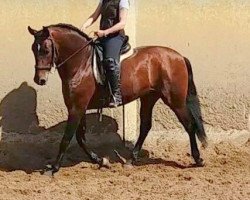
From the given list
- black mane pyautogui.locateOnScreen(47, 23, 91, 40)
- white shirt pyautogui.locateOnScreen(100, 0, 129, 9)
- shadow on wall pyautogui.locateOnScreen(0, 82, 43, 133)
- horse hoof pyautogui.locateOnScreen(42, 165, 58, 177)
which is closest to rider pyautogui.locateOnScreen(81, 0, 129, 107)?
white shirt pyautogui.locateOnScreen(100, 0, 129, 9)

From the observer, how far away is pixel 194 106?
8.93 meters

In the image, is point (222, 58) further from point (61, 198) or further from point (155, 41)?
point (61, 198)

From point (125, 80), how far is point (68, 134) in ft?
3.08

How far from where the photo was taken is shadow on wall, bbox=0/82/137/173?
8859 millimetres

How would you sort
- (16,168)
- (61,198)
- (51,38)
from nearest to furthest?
(61,198)
(51,38)
(16,168)

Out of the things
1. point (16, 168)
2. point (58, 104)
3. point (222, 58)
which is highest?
point (222, 58)

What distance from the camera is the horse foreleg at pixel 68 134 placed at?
26.6 ft

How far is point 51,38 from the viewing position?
7883 millimetres

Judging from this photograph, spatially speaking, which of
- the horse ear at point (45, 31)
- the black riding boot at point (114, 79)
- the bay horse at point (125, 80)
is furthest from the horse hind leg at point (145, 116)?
the horse ear at point (45, 31)

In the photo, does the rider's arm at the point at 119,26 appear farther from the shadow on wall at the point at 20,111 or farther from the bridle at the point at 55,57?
the shadow on wall at the point at 20,111

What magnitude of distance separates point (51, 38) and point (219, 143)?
2.78 m

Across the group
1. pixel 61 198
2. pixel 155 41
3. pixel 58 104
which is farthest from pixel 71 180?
pixel 155 41

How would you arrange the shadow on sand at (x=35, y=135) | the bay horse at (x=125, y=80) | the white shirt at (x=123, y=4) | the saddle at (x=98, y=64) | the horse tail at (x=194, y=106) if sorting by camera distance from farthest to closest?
the shadow on sand at (x=35, y=135) → the horse tail at (x=194, y=106) → the saddle at (x=98, y=64) → the white shirt at (x=123, y=4) → the bay horse at (x=125, y=80)

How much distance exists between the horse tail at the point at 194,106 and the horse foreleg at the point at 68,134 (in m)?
1.53
